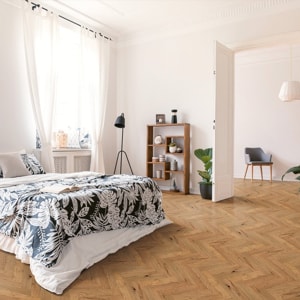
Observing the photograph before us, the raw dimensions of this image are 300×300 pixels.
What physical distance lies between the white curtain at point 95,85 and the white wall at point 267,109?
3587 millimetres

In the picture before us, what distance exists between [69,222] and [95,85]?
12.4 ft

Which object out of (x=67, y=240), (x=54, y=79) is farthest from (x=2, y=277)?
(x=54, y=79)

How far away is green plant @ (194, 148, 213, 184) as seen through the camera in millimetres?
4836

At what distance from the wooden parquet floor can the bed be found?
0.09 meters

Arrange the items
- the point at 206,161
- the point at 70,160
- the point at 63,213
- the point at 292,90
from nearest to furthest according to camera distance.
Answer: the point at 63,213 < the point at 206,161 < the point at 70,160 < the point at 292,90

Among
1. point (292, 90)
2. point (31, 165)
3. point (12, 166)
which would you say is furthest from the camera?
point (292, 90)

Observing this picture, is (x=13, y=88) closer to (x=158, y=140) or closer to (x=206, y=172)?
(x=158, y=140)

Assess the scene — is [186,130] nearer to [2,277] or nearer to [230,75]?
[230,75]

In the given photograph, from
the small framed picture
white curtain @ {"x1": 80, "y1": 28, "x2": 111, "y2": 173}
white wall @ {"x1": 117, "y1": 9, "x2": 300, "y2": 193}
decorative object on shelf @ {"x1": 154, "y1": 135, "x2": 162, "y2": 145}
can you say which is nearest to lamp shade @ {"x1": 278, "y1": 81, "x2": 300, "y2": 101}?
white wall @ {"x1": 117, "y1": 9, "x2": 300, "y2": 193}

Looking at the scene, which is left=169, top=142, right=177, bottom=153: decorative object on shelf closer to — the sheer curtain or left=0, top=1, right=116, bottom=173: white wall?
the sheer curtain

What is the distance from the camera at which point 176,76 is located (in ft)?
18.1

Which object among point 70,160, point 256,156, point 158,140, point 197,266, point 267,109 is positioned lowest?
point 197,266

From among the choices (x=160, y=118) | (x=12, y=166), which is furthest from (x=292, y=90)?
(x=12, y=166)

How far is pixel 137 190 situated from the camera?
291cm
